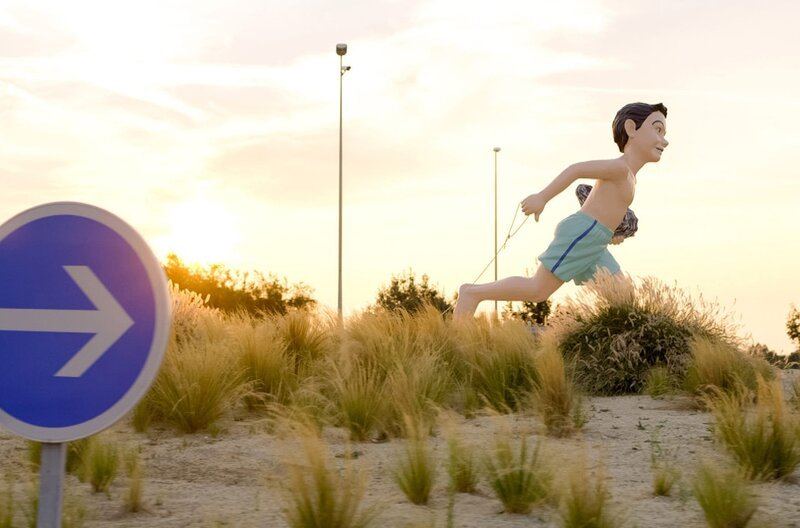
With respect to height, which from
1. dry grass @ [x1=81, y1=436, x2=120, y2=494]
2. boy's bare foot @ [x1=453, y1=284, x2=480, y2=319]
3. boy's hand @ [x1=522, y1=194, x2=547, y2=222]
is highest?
boy's hand @ [x1=522, y1=194, x2=547, y2=222]

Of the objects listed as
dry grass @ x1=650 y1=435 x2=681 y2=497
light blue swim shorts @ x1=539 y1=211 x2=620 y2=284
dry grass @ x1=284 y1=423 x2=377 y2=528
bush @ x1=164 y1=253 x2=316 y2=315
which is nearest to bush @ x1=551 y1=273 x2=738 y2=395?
light blue swim shorts @ x1=539 y1=211 x2=620 y2=284

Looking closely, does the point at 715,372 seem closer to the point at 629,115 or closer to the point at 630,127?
the point at 630,127

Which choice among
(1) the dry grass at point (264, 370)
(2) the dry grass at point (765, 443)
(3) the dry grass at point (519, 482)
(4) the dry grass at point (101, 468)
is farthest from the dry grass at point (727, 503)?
(1) the dry grass at point (264, 370)

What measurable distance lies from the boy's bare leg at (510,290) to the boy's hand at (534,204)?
35.9 inches

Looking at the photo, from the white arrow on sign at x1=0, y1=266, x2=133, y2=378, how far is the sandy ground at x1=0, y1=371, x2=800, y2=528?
1206 millimetres

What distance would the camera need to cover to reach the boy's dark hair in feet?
50.3

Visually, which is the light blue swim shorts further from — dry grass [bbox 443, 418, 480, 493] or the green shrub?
dry grass [bbox 443, 418, 480, 493]

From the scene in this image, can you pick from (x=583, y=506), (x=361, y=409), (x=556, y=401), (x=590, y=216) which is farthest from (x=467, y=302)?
(x=583, y=506)

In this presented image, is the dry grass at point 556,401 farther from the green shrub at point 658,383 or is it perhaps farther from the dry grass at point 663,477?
the green shrub at point 658,383

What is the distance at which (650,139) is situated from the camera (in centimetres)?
1504

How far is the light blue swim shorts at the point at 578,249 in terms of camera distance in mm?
14578

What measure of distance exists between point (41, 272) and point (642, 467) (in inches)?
153

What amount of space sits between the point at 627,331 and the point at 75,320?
908 cm

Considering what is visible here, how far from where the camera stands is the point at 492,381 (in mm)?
8820
